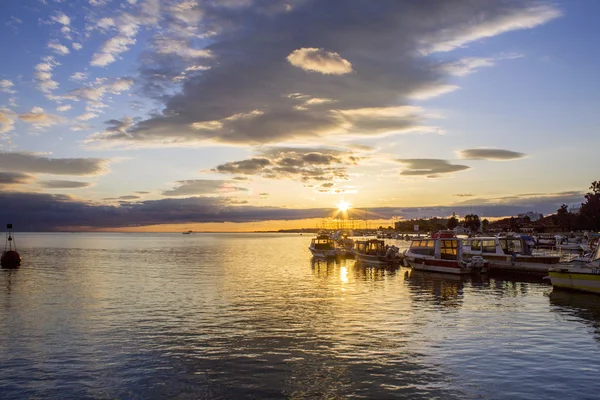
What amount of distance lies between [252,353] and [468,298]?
25.0 meters

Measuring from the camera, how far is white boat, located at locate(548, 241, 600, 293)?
38.5 meters

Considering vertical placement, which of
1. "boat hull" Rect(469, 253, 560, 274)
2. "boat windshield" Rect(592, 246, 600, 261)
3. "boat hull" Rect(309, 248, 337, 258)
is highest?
"boat windshield" Rect(592, 246, 600, 261)

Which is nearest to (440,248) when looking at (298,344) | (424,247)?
(424,247)

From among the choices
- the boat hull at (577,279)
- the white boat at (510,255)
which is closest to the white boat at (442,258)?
the white boat at (510,255)

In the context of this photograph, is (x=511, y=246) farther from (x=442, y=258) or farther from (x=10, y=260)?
(x=10, y=260)

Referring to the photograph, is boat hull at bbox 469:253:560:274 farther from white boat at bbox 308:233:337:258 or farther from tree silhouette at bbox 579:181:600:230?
tree silhouette at bbox 579:181:600:230

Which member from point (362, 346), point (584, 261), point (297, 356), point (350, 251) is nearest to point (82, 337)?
point (297, 356)

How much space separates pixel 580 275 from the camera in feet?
129

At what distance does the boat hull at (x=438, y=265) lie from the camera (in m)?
58.4

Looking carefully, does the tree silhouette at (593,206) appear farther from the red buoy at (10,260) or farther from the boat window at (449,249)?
the red buoy at (10,260)

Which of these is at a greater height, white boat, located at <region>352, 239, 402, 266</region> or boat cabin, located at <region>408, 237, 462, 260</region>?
boat cabin, located at <region>408, 237, 462, 260</region>

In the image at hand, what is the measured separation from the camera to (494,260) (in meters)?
63.0

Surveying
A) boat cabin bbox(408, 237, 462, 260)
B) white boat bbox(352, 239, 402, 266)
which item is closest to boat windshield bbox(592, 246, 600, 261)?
boat cabin bbox(408, 237, 462, 260)

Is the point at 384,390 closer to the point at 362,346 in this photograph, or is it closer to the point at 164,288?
the point at 362,346
